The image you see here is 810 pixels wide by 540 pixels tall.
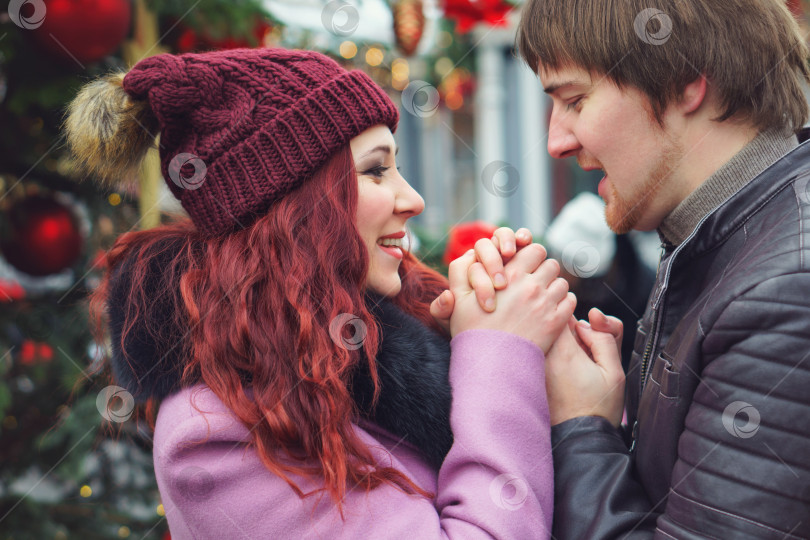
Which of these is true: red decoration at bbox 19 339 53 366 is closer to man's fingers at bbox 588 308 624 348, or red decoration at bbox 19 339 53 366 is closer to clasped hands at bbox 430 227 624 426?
clasped hands at bbox 430 227 624 426

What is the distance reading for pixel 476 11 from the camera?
A: 4027mm

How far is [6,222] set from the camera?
9.55 feet

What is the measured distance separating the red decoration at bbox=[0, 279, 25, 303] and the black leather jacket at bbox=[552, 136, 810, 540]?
8.38 ft

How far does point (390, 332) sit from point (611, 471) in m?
0.59

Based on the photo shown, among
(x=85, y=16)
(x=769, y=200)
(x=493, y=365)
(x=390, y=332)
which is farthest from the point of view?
(x=85, y=16)

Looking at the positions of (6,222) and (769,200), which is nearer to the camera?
(769,200)

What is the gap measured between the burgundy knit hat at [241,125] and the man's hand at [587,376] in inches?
30.3

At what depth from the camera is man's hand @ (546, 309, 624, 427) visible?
161 centimetres

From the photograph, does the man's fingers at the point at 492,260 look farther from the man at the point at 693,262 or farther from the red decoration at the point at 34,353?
the red decoration at the point at 34,353

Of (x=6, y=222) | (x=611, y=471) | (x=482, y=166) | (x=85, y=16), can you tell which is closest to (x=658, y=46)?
(x=611, y=471)

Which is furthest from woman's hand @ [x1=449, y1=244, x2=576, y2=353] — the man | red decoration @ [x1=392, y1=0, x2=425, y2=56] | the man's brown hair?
red decoration @ [x1=392, y1=0, x2=425, y2=56]

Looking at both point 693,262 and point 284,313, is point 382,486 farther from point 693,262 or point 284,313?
point 693,262

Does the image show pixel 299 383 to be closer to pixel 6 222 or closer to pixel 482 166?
pixel 6 222

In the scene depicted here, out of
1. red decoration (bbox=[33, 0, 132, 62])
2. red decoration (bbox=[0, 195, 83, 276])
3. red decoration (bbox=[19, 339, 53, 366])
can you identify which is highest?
red decoration (bbox=[33, 0, 132, 62])
